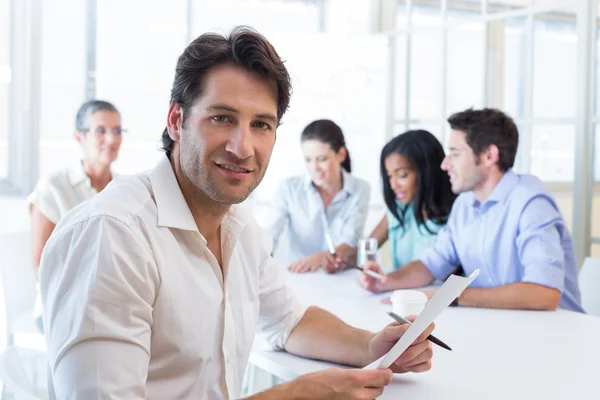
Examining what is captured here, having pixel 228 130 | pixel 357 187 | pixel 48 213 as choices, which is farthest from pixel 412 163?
pixel 228 130

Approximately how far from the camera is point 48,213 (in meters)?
2.92

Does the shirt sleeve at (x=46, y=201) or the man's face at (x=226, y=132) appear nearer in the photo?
the man's face at (x=226, y=132)

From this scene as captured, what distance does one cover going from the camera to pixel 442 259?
2.81 metres

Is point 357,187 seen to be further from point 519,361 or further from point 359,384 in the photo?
point 359,384

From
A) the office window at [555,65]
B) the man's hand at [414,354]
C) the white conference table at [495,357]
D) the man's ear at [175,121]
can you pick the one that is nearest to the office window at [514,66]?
the office window at [555,65]

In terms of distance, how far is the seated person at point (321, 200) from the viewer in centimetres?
378

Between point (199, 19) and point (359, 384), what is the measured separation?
445 cm

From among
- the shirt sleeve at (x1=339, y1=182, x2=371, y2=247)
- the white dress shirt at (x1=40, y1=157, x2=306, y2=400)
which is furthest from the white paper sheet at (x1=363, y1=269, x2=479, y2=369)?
the shirt sleeve at (x1=339, y1=182, x2=371, y2=247)

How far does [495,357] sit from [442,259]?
1147mm

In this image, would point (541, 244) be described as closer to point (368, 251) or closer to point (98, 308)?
point (368, 251)

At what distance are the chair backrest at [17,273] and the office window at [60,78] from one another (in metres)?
1.93

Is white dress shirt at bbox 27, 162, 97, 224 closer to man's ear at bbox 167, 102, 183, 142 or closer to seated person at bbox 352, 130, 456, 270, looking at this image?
seated person at bbox 352, 130, 456, 270

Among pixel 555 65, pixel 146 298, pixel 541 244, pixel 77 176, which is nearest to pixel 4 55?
pixel 77 176

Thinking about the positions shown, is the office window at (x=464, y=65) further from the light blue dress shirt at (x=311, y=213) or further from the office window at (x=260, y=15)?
the office window at (x=260, y=15)
